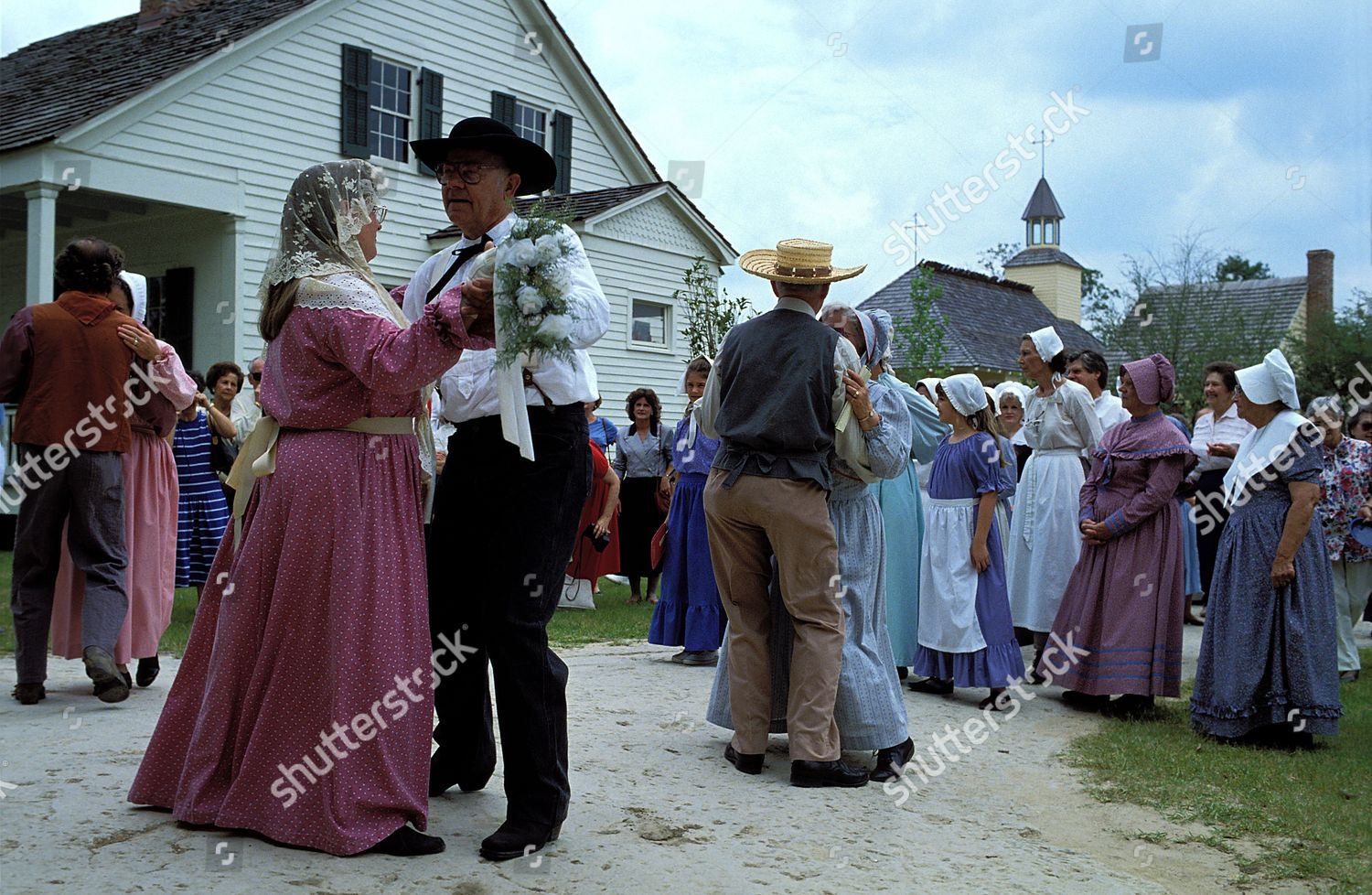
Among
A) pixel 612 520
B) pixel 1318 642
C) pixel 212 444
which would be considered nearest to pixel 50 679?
pixel 212 444

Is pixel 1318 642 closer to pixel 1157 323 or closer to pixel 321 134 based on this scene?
pixel 321 134

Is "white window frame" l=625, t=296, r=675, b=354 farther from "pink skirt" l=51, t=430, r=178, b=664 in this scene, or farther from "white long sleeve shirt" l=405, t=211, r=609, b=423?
"white long sleeve shirt" l=405, t=211, r=609, b=423

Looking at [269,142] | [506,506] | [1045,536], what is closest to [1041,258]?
[269,142]

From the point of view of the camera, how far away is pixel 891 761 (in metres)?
5.15

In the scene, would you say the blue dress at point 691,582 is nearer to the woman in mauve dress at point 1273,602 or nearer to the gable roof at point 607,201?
the woman in mauve dress at point 1273,602

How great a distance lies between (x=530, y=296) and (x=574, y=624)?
22.8ft

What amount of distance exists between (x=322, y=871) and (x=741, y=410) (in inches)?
96.6

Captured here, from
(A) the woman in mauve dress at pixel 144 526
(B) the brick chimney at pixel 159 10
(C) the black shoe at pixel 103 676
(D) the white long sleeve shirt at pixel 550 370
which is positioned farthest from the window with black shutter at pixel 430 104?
(D) the white long sleeve shirt at pixel 550 370

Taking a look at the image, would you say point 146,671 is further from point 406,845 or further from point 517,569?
point 517,569

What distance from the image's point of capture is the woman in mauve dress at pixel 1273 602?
20.6ft

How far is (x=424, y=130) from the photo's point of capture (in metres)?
18.9

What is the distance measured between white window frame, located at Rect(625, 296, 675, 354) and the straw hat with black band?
1443 cm

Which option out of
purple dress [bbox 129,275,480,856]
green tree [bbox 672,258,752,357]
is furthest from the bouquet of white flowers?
green tree [bbox 672,258,752,357]

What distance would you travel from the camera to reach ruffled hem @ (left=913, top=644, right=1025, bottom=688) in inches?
270
